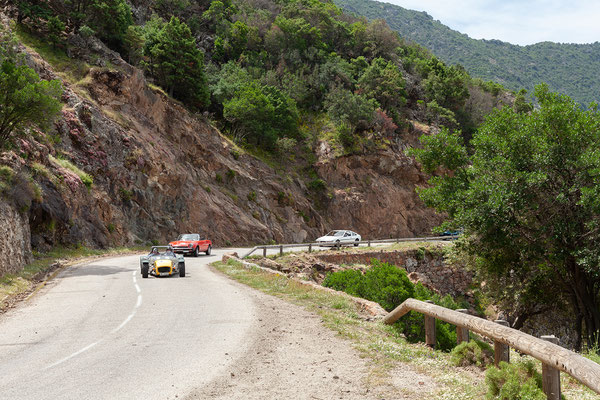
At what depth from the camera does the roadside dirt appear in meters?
6.33

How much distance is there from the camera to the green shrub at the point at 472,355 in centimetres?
762

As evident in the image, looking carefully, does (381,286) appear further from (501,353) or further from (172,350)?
(501,353)

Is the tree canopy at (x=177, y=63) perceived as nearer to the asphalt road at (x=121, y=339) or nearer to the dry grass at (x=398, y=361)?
the asphalt road at (x=121, y=339)

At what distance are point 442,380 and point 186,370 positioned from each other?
12.9 feet

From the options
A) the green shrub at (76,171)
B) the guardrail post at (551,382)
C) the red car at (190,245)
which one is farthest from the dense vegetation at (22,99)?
the guardrail post at (551,382)

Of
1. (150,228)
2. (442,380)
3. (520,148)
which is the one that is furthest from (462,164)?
(150,228)

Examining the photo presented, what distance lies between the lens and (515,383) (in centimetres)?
561

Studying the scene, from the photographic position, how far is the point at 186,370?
740 centimetres

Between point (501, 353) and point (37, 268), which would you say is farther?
point (37, 268)

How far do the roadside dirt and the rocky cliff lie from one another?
48.8 ft

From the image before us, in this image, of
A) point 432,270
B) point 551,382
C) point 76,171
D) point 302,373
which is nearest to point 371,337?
point 302,373

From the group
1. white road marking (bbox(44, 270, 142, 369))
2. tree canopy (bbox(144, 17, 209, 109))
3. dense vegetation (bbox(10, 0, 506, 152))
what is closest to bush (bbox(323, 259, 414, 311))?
white road marking (bbox(44, 270, 142, 369))

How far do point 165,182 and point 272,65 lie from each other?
37.3 meters

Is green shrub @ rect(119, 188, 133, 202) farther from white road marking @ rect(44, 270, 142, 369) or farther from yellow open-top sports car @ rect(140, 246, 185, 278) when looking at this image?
white road marking @ rect(44, 270, 142, 369)
